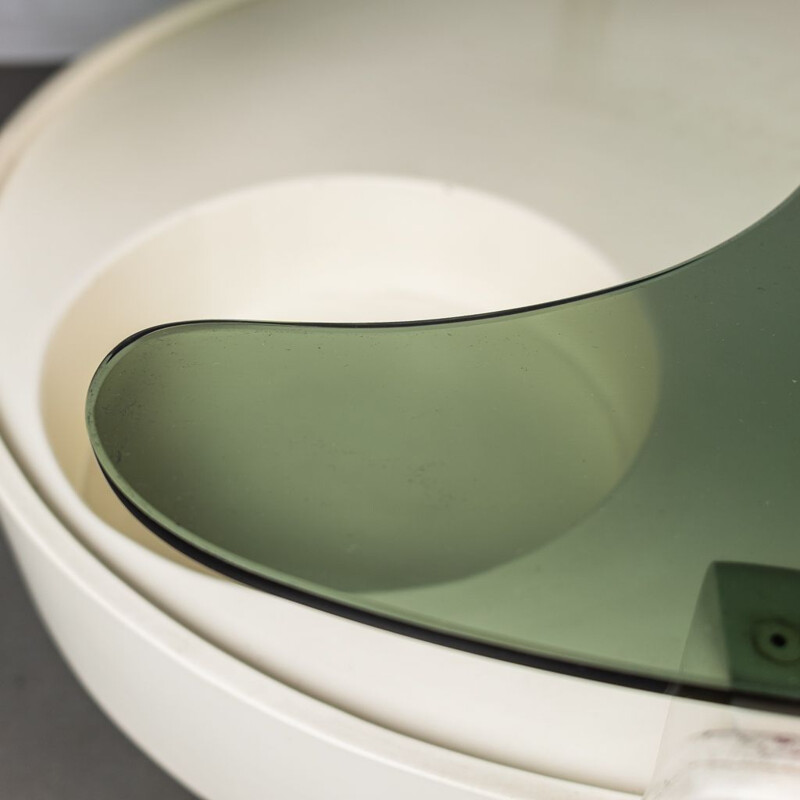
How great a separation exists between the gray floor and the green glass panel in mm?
447

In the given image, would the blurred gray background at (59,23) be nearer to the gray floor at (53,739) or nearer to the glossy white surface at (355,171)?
the glossy white surface at (355,171)

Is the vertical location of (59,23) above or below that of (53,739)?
above

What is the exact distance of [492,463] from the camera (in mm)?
485

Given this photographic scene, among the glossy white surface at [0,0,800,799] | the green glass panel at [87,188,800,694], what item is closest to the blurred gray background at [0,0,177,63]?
the glossy white surface at [0,0,800,799]

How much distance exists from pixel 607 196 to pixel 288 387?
458 millimetres

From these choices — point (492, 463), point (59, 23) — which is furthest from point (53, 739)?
point (59, 23)

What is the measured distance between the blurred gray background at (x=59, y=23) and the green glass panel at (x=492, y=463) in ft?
3.68

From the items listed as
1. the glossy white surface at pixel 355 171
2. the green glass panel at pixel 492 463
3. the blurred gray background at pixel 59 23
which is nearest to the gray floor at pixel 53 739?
the glossy white surface at pixel 355 171

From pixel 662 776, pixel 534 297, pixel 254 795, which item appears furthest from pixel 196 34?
pixel 662 776

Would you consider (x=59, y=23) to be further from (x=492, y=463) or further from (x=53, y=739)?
(x=492, y=463)

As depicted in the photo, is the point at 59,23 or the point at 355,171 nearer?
the point at 355,171

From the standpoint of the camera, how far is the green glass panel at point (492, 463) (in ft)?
1.39

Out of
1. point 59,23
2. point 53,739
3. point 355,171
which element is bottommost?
point 53,739

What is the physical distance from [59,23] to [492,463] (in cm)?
127
